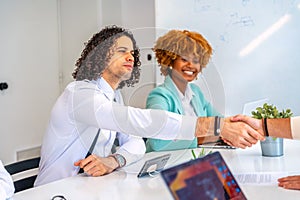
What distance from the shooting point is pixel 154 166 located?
1.29 metres

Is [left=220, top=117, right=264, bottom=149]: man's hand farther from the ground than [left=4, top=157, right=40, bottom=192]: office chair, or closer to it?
farther from the ground

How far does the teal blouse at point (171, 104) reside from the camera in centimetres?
137

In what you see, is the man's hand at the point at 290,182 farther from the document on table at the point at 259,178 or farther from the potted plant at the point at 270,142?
the potted plant at the point at 270,142

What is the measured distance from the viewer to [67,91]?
54.9 inches

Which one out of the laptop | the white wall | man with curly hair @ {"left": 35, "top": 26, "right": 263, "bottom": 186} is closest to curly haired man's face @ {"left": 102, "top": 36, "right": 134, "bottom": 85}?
man with curly hair @ {"left": 35, "top": 26, "right": 263, "bottom": 186}

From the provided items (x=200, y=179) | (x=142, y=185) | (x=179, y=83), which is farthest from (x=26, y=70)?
(x=200, y=179)

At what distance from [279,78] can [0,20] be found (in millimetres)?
2103

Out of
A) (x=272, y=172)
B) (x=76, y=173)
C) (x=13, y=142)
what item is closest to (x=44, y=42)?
(x=13, y=142)

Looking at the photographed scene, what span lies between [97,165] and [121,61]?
0.37m

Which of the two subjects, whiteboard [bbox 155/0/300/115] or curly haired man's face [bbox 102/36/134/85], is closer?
curly haired man's face [bbox 102/36/134/85]

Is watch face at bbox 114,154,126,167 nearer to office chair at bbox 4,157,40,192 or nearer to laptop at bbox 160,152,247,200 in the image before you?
office chair at bbox 4,157,40,192

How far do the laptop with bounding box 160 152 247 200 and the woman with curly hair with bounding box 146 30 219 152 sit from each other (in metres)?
0.58

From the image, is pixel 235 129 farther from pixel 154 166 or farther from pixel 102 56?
pixel 102 56

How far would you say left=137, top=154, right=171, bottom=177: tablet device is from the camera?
1257 mm
